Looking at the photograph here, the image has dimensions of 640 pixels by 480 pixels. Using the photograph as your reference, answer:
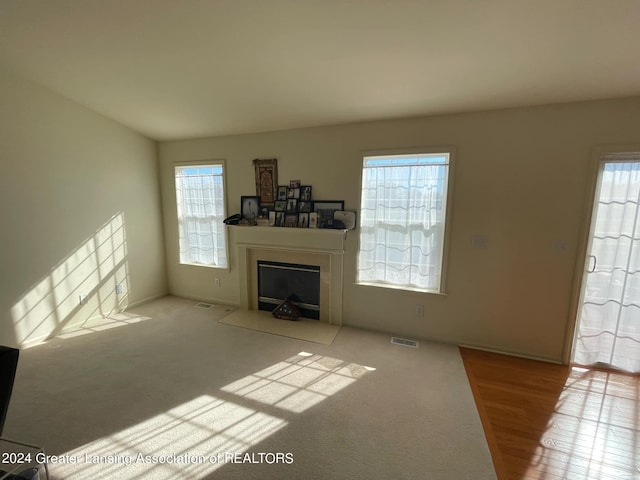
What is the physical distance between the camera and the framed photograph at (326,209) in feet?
10.4

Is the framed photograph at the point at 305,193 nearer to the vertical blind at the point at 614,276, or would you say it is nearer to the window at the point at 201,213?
the window at the point at 201,213

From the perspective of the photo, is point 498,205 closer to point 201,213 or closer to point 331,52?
point 331,52

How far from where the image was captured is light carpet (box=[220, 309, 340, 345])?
304cm

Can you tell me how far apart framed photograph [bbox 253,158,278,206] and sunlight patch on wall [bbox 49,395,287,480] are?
7.69 ft

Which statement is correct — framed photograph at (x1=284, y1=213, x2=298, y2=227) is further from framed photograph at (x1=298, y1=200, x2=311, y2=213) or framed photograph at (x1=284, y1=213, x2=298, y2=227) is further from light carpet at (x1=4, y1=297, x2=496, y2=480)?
light carpet at (x1=4, y1=297, x2=496, y2=480)

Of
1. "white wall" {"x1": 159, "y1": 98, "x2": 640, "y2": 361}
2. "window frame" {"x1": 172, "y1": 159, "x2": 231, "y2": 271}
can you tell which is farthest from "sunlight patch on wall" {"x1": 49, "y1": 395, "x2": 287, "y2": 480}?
"window frame" {"x1": 172, "y1": 159, "x2": 231, "y2": 271}

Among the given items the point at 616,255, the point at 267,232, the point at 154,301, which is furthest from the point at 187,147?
the point at 616,255

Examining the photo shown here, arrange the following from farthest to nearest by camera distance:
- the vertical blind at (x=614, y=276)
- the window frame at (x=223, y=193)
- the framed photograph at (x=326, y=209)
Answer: the window frame at (x=223, y=193) < the framed photograph at (x=326, y=209) < the vertical blind at (x=614, y=276)

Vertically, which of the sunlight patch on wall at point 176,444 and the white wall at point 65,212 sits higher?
the white wall at point 65,212

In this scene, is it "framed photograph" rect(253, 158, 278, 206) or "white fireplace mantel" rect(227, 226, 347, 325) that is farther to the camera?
"framed photograph" rect(253, 158, 278, 206)

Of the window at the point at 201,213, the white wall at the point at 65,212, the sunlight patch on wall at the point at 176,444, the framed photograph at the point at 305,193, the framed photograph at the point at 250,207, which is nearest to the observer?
the sunlight patch on wall at the point at 176,444

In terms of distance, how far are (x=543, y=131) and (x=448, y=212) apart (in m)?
1.04

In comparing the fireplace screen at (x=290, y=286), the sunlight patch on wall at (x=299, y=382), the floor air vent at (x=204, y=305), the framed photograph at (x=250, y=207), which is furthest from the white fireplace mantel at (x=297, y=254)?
the sunlight patch on wall at (x=299, y=382)

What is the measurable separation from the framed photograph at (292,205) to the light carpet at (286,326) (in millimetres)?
1422
